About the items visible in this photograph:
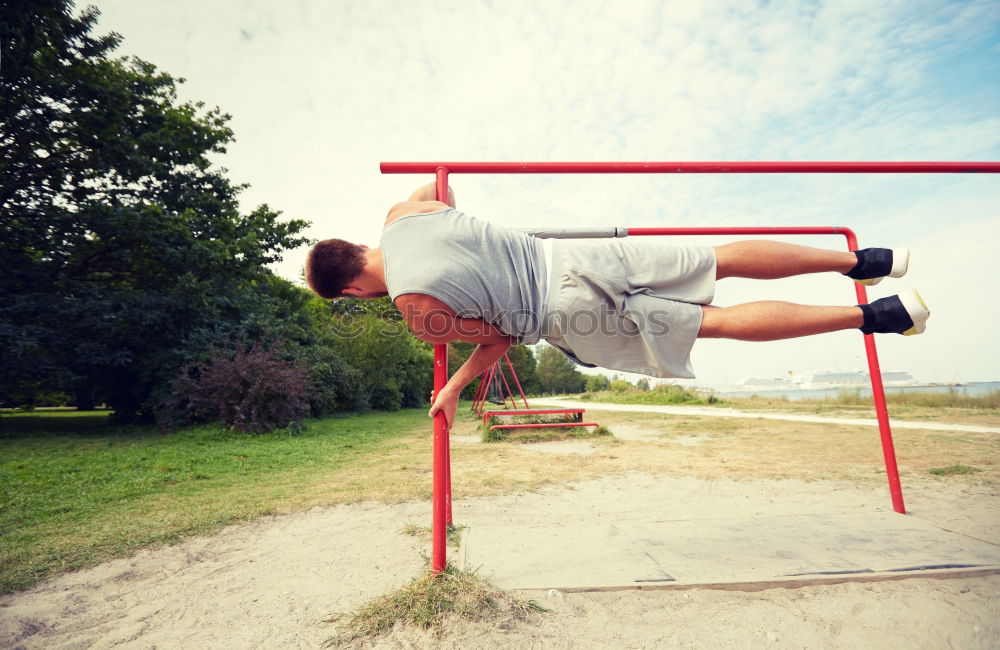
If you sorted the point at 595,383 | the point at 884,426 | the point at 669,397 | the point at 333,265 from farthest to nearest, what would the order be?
the point at 595,383 < the point at 669,397 < the point at 884,426 < the point at 333,265

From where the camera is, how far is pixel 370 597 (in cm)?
170

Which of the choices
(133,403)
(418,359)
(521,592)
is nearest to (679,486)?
(521,592)

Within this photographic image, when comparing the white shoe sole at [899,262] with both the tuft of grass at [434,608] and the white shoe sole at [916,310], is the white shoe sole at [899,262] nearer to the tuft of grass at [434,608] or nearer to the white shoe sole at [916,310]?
the white shoe sole at [916,310]

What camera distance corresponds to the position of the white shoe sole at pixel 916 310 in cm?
163

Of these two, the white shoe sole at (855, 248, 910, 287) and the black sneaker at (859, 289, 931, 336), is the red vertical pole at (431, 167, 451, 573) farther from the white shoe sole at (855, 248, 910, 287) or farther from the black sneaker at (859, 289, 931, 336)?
the white shoe sole at (855, 248, 910, 287)

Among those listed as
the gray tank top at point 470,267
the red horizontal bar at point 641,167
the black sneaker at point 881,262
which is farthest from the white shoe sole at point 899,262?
the gray tank top at point 470,267

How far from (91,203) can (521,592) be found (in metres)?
10.6

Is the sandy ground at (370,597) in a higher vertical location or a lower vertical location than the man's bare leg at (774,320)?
lower

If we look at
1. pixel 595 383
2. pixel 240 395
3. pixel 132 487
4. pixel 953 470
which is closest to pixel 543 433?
pixel 953 470

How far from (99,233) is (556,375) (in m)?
38.2

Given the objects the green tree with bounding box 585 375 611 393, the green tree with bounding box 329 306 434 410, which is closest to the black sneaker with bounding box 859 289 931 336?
the green tree with bounding box 329 306 434 410

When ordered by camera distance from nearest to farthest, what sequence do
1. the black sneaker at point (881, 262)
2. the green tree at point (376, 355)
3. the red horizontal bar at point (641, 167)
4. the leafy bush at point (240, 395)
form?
the black sneaker at point (881, 262)
the red horizontal bar at point (641, 167)
the leafy bush at point (240, 395)
the green tree at point (376, 355)

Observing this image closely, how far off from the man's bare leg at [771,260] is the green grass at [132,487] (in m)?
2.89

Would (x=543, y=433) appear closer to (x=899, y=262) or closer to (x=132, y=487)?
(x=132, y=487)
